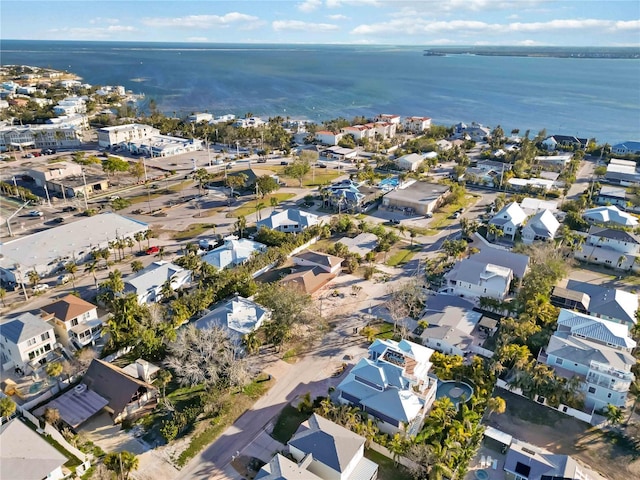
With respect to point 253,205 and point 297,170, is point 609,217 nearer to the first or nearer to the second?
point 297,170

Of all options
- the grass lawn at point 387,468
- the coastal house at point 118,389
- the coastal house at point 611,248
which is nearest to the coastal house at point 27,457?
the coastal house at point 118,389

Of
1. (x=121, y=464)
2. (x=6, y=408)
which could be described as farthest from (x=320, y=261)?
(x=6, y=408)

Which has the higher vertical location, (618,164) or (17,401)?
(618,164)

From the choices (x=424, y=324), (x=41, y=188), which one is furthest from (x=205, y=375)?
(x=41, y=188)

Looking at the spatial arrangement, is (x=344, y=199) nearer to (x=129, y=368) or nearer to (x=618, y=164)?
(x=129, y=368)

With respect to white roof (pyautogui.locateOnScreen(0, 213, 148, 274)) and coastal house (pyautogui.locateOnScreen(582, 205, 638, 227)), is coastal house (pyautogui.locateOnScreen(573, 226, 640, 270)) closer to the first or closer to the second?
coastal house (pyautogui.locateOnScreen(582, 205, 638, 227))

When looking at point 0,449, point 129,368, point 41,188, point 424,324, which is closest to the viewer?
point 0,449
